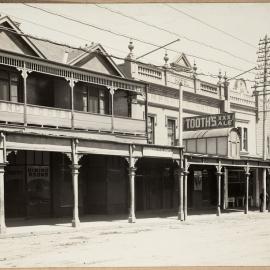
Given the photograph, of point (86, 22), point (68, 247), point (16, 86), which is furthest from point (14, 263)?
point (16, 86)

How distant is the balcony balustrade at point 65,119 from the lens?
1972 centimetres

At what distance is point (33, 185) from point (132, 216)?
14.8ft

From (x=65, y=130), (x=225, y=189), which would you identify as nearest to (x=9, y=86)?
(x=65, y=130)

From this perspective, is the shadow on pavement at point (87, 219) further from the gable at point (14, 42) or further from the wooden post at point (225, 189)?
the gable at point (14, 42)

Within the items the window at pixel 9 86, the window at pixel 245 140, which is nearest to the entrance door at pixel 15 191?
the window at pixel 9 86

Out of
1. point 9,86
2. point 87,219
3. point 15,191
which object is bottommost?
point 87,219

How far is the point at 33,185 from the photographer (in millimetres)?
22656

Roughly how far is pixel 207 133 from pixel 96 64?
8.52m

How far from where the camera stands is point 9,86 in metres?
21.4

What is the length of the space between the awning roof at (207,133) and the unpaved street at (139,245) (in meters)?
8.78

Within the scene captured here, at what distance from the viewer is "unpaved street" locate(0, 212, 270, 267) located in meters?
12.6

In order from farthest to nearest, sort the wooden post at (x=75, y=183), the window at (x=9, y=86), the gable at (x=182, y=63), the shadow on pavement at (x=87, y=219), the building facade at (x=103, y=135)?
the gable at (x=182, y=63) → the window at (x=9, y=86) → the shadow on pavement at (x=87, y=219) → the building facade at (x=103, y=135) → the wooden post at (x=75, y=183)

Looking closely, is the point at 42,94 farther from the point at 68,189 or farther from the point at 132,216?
the point at 132,216

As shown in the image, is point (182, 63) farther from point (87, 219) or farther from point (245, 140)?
point (87, 219)
